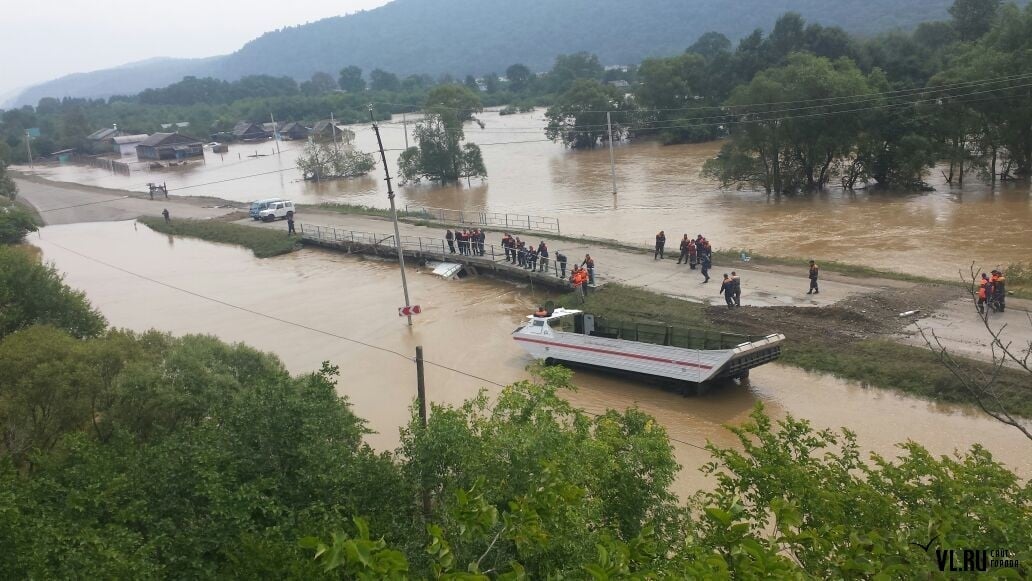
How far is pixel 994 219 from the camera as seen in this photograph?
35.3m

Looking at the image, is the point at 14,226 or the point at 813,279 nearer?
the point at 813,279

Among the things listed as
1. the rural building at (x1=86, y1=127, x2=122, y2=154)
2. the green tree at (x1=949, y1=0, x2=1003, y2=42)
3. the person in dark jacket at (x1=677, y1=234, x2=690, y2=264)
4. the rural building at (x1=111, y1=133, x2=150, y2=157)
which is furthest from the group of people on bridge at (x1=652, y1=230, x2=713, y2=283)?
the rural building at (x1=86, y1=127, x2=122, y2=154)

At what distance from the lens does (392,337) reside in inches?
1041

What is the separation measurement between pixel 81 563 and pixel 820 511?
750cm

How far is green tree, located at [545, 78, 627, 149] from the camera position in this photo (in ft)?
263

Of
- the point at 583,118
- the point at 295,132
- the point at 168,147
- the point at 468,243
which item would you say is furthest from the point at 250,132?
the point at 468,243

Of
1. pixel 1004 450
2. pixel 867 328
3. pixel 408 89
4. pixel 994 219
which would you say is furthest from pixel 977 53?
pixel 408 89

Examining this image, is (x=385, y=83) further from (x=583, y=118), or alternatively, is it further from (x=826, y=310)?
(x=826, y=310)

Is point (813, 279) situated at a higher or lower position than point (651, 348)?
higher

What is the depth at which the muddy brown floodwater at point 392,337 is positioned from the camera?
682 inches

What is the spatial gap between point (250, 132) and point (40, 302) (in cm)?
11219

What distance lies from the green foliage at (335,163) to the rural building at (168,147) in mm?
40199

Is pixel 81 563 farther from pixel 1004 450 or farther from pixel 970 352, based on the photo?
pixel 970 352

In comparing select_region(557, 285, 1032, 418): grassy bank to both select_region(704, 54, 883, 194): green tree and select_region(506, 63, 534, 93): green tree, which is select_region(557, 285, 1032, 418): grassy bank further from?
select_region(506, 63, 534, 93): green tree
